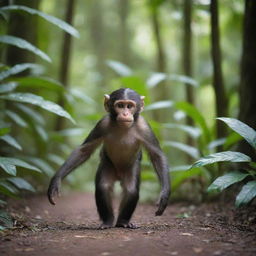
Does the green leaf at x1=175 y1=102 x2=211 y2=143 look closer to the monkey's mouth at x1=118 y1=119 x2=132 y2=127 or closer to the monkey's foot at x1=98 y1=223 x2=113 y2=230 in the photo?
the monkey's mouth at x1=118 y1=119 x2=132 y2=127

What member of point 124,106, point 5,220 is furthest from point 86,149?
point 5,220

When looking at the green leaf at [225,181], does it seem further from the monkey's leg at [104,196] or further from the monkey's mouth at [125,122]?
the monkey's leg at [104,196]

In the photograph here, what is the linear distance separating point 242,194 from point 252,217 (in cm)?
126

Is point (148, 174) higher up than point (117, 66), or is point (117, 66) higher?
point (117, 66)

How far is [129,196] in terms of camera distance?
17.8 ft

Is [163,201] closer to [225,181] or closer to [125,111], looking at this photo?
[225,181]

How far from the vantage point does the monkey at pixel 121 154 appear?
17.6 ft

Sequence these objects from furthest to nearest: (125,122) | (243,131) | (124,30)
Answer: (124,30) < (125,122) < (243,131)

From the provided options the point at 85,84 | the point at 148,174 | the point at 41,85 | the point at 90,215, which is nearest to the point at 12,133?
the point at 41,85

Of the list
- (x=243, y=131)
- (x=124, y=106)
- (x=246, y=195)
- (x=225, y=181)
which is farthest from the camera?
(x=124, y=106)

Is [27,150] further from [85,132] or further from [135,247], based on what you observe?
[135,247]

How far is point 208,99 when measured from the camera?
18562 millimetres

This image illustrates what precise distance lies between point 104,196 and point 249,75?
3130mm

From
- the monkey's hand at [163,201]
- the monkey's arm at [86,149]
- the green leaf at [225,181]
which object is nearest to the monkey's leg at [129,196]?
the monkey's hand at [163,201]
